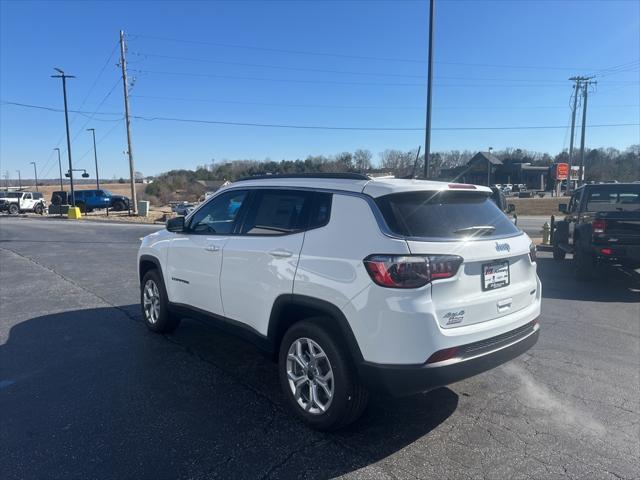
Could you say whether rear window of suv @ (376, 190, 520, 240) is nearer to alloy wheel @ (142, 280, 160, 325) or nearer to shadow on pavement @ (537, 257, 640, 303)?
alloy wheel @ (142, 280, 160, 325)

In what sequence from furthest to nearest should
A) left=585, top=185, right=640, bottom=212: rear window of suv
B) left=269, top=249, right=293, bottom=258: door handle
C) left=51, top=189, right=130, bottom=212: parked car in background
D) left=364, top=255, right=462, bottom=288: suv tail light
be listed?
1. left=51, top=189, right=130, bottom=212: parked car in background
2. left=585, top=185, right=640, bottom=212: rear window of suv
3. left=269, top=249, right=293, bottom=258: door handle
4. left=364, top=255, right=462, bottom=288: suv tail light

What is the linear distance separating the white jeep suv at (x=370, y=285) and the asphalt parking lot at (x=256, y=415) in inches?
16.2

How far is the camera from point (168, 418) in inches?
137

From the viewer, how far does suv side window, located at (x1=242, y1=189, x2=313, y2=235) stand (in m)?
3.55

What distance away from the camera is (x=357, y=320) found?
9.81ft

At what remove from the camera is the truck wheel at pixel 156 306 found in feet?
17.2

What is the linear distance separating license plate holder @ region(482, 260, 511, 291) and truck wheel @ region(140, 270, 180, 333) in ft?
11.4

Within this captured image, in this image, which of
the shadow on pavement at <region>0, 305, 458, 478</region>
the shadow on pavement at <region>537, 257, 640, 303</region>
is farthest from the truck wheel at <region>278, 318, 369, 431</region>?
the shadow on pavement at <region>537, 257, 640, 303</region>

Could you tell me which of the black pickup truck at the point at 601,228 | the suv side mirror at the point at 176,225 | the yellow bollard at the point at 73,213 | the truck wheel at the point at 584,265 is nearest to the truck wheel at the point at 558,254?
the black pickup truck at the point at 601,228

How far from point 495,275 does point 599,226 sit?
6.08 m

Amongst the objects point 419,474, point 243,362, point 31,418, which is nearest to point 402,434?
point 419,474

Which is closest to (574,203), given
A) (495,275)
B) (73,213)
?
(495,275)

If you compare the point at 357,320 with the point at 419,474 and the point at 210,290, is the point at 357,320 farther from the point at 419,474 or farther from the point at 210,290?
the point at 210,290

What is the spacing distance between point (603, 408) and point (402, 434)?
1.76m
